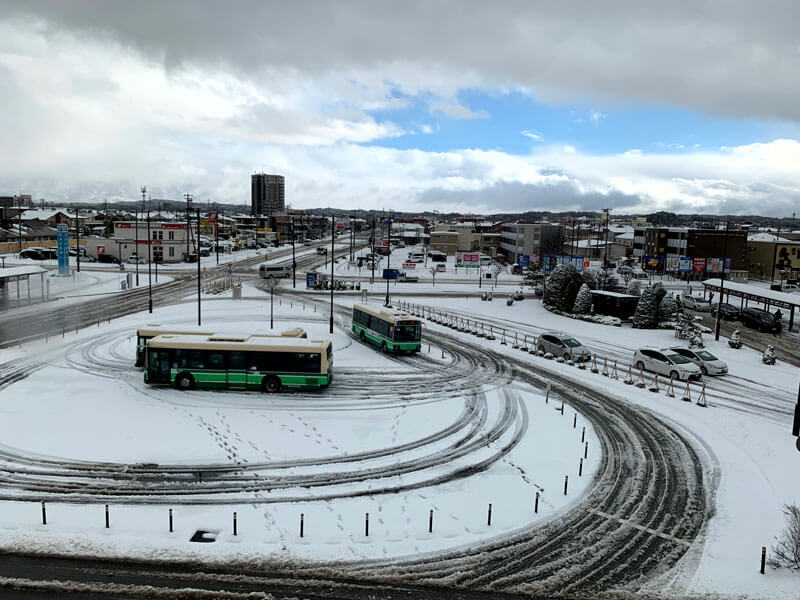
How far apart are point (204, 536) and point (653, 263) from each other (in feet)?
270

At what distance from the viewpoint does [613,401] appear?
2570 centimetres

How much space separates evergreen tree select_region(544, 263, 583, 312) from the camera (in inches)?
1986

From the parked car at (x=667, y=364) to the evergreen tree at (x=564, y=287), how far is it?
59.4 feet

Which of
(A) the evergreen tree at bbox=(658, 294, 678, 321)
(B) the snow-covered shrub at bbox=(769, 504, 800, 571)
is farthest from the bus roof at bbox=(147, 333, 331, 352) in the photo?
(A) the evergreen tree at bbox=(658, 294, 678, 321)

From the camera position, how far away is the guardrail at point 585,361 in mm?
27688

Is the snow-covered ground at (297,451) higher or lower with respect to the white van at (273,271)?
lower

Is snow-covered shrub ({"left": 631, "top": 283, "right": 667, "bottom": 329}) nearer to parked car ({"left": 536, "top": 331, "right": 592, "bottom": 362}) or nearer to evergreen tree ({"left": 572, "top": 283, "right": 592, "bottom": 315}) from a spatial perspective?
evergreen tree ({"left": 572, "top": 283, "right": 592, "bottom": 315})

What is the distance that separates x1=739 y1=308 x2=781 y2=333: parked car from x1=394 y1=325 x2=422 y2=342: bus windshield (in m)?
28.9

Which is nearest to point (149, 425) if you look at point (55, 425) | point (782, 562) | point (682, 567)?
Answer: point (55, 425)

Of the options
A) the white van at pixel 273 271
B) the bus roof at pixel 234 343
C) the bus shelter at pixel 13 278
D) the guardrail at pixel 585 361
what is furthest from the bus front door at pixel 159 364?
the white van at pixel 273 271

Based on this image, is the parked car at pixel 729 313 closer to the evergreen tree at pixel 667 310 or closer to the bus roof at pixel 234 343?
the evergreen tree at pixel 667 310

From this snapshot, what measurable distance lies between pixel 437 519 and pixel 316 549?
10.2ft

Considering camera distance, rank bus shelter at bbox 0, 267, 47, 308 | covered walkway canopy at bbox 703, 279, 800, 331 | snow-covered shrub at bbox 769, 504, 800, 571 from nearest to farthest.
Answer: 1. snow-covered shrub at bbox 769, 504, 800, 571
2. covered walkway canopy at bbox 703, 279, 800, 331
3. bus shelter at bbox 0, 267, 47, 308

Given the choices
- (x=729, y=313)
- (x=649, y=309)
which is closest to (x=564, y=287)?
(x=649, y=309)
